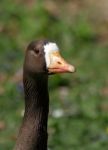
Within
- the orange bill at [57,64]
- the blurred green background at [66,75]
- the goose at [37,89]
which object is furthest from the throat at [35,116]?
the blurred green background at [66,75]

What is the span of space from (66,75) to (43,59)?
438 cm

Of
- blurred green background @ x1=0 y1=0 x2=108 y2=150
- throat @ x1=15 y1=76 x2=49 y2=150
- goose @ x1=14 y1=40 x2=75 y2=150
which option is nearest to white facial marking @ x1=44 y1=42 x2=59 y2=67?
goose @ x1=14 y1=40 x2=75 y2=150

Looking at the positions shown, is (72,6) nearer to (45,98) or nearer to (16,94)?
(16,94)

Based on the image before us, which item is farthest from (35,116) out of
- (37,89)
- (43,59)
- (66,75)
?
(66,75)

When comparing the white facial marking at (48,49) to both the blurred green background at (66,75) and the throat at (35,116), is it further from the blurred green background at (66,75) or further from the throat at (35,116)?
the blurred green background at (66,75)

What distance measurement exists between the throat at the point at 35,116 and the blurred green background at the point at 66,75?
1.60 meters

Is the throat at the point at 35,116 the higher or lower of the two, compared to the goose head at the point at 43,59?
lower

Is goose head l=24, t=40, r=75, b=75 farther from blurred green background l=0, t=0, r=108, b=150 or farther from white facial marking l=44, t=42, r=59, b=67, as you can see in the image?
blurred green background l=0, t=0, r=108, b=150

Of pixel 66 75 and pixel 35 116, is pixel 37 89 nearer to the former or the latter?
pixel 35 116

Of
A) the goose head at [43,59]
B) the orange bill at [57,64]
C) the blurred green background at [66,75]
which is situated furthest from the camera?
the blurred green background at [66,75]

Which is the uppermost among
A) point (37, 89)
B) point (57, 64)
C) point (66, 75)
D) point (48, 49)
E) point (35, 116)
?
point (66, 75)

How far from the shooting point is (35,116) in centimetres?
761

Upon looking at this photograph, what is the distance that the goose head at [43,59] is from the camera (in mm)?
7430

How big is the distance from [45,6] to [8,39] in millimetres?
1217
